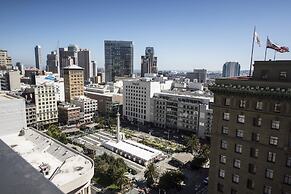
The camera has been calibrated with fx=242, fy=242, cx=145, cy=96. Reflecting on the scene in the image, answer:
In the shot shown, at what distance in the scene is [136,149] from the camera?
67500 millimetres

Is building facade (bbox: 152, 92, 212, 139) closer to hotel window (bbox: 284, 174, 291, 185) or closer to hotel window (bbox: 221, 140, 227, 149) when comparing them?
hotel window (bbox: 221, 140, 227, 149)

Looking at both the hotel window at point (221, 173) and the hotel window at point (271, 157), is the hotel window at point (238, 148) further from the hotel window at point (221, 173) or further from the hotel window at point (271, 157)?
the hotel window at point (221, 173)

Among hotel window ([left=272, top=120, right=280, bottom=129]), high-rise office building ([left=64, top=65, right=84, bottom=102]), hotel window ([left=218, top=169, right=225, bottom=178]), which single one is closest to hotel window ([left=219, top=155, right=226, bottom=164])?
hotel window ([left=218, top=169, right=225, bottom=178])

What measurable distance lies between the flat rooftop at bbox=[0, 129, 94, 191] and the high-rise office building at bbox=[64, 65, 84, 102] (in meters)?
63.3

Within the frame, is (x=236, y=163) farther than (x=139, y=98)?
No

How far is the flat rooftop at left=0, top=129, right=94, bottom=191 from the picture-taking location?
35.4 meters

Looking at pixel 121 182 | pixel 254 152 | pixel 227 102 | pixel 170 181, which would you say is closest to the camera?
pixel 254 152

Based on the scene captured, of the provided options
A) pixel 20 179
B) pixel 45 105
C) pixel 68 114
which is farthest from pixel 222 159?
pixel 45 105

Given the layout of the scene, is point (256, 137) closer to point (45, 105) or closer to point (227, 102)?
point (227, 102)

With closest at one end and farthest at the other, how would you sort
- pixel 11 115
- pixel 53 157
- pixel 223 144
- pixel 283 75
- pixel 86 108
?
1. pixel 283 75
2. pixel 223 144
3. pixel 53 157
4. pixel 11 115
5. pixel 86 108

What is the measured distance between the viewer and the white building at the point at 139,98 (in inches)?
3841

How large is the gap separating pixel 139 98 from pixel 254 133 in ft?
244

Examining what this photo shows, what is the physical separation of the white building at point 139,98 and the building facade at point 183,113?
124 inches

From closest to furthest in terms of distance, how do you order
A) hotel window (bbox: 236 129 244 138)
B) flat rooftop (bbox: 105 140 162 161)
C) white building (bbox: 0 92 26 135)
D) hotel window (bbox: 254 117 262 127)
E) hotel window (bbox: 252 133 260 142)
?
hotel window (bbox: 254 117 262 127) < hotel window (bbox: 252 133 260 142) < hotel window (bbox: 236 129 244 138) < white building (bbox: 0 92 26 135) < flat rooftop (bbox: 105 140 162 161)
